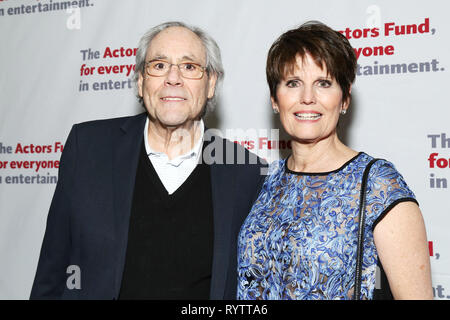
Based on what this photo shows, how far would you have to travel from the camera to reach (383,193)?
4.29 feet

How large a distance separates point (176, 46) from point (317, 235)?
0.89m

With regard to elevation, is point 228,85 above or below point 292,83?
above

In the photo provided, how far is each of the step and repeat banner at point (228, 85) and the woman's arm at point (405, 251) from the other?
32.4 inches

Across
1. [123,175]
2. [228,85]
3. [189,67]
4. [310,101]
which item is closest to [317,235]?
[310,101]

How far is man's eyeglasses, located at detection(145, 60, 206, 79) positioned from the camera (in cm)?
171

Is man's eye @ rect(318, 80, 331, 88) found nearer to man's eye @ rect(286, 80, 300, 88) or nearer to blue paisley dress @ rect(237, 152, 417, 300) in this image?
man's eye @ rect(286, 80, 300, 88)

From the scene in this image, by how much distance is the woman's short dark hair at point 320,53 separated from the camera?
148cm

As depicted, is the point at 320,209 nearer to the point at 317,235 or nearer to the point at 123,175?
the point at 317,235

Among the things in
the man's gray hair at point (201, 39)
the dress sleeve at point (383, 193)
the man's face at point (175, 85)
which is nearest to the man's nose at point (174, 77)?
the man's face at point (175, 85)

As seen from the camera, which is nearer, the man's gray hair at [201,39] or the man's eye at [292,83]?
the man's eye at [292,83]

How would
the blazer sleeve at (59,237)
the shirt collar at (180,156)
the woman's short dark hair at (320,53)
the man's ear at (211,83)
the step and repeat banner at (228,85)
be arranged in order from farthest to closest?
the step and repeat banner at (228,85) → the man's ear at (211,83) → the shirt collar at (180,156) → the blazer sleeve at (59,237) → the woman's short dark hair at (320,53)

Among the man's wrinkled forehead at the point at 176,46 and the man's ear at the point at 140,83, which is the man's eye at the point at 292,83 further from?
the man's ear at the point at 140,83

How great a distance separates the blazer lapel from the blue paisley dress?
41 centimetres
